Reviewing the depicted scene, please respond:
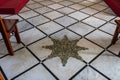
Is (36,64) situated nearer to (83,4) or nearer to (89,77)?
(89,77)

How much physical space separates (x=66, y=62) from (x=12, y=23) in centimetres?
82

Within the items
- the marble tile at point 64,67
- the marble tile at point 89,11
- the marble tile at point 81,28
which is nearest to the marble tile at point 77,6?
the marble tile at point 89,11

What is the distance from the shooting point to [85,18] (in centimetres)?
268

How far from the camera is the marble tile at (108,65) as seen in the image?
1.51 m

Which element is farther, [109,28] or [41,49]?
[109,28]

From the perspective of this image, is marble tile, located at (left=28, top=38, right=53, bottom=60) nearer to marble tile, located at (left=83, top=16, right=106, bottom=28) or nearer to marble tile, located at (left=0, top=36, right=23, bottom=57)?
marble tile, located at (left=0, top=36, right=23, bottom=57)

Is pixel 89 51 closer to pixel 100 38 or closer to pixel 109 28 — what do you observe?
pixel 100 38

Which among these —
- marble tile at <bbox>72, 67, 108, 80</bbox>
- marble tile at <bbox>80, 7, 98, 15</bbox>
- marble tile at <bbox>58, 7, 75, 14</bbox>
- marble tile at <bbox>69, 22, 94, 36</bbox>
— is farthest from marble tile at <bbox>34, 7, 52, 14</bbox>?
marble tile at <bbox>72, 67, 108, 80</bbox>

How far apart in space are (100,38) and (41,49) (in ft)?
2.96

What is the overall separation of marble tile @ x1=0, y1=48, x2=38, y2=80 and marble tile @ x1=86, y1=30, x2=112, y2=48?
0.93m

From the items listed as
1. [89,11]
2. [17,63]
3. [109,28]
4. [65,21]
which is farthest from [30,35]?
[89,11]

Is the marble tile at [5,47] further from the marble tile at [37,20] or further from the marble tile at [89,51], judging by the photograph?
the marble tile at [89,51]

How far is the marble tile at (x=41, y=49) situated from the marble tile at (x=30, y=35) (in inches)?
4.4

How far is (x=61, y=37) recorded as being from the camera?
83.2 inches
